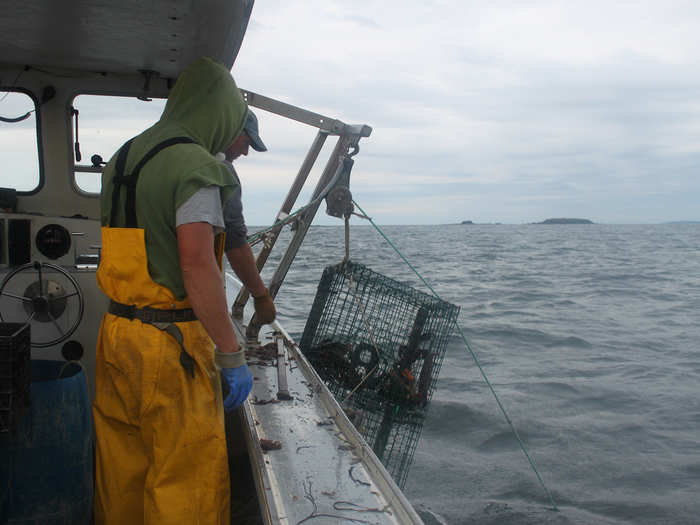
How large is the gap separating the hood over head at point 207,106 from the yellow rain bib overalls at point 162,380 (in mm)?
132

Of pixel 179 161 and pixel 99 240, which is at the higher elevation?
pixel 179 161

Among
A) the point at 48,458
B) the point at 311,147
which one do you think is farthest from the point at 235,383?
the point at 311,147

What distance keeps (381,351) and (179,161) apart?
8.51 ft

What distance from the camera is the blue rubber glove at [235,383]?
2.11 m

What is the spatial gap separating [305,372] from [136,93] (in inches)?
75.1

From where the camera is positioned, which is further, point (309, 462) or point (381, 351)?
point (381, 351)

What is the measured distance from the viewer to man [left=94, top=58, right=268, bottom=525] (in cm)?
192

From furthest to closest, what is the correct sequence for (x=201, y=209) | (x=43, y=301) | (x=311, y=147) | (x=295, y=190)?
1. (x=295, y=190)
2. (x=311, y=147)
3. (x=43, y=301)
4. (x=201, y=209)

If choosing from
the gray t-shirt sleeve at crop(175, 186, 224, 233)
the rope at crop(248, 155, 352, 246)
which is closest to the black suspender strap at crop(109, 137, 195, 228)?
A: the gray t-shirt sleeve at crop(175, 186, 224, 233)

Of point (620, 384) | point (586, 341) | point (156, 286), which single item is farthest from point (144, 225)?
point (586, 341)

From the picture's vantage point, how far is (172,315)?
206 centimetres

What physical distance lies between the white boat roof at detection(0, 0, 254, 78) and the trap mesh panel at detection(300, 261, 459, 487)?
164cm

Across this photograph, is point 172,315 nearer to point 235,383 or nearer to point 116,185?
point 235,383

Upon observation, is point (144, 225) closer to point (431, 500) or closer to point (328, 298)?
point (328, 298)
